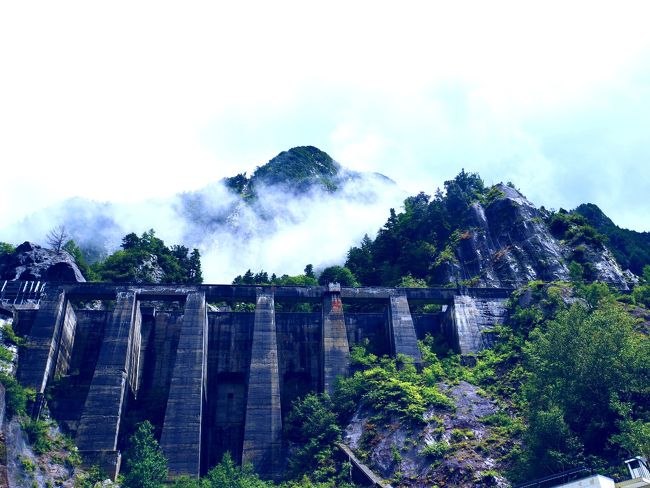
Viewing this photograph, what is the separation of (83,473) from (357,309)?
30.0 m

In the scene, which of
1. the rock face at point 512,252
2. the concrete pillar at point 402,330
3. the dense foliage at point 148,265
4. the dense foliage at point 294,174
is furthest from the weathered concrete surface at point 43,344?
the dense foliage at point 294,174

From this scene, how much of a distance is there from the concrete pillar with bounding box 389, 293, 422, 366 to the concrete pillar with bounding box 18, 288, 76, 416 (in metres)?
24.7

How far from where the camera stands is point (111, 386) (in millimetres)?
46875

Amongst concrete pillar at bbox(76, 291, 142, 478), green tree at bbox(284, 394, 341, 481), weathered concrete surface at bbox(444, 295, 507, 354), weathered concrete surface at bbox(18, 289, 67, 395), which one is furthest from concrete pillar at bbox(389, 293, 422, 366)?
weathered concrete surface at bbox(18, 289, 67, 395)

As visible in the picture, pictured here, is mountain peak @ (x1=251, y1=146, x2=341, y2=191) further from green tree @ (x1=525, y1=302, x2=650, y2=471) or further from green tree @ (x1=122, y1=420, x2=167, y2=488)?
green tree @ (x1=525, y1=302, x2=650, y2=471)

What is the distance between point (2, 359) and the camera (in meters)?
46.0

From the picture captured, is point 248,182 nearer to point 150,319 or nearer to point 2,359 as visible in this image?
point 150,319

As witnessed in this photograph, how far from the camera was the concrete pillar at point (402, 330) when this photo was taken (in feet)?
170

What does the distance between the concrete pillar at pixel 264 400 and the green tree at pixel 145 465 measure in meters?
6.18

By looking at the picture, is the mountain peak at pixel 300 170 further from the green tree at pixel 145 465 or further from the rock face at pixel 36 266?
the green tree at pixel 145 465

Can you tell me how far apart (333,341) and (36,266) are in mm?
31326

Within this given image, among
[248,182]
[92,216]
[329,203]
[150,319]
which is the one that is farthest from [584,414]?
[92,216]

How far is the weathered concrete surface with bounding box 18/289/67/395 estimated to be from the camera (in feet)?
152

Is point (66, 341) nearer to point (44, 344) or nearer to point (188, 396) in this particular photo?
point (44, 344)
